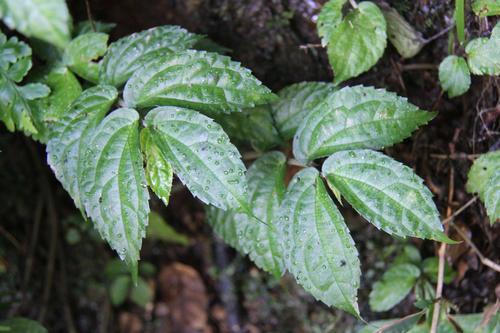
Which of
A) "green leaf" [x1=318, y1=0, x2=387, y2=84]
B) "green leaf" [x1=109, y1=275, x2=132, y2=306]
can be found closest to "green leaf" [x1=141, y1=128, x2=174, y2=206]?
"green leaf" [x1=318, y1=0, x2=387, y2=84]

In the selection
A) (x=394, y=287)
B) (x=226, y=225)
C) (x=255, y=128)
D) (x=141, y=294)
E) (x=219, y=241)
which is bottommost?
(x=141, y=294)

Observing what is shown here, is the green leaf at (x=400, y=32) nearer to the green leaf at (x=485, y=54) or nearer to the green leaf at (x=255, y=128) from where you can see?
the green leaf at (x=485, y=54)

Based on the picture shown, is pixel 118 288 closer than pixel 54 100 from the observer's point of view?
No

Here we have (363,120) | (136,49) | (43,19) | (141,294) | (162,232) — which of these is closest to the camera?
(43,19)

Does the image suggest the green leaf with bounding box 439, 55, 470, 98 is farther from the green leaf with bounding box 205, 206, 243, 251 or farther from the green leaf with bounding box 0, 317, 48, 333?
the green leaf with bounding box 0, 317, 48, 333

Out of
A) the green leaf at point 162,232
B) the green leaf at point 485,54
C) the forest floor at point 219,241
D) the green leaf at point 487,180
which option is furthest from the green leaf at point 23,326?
the green leaf at point 485,54

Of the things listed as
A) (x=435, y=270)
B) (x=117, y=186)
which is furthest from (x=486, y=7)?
(x=117, y=186)

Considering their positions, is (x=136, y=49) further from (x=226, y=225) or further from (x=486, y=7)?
(x=486, y=7)
